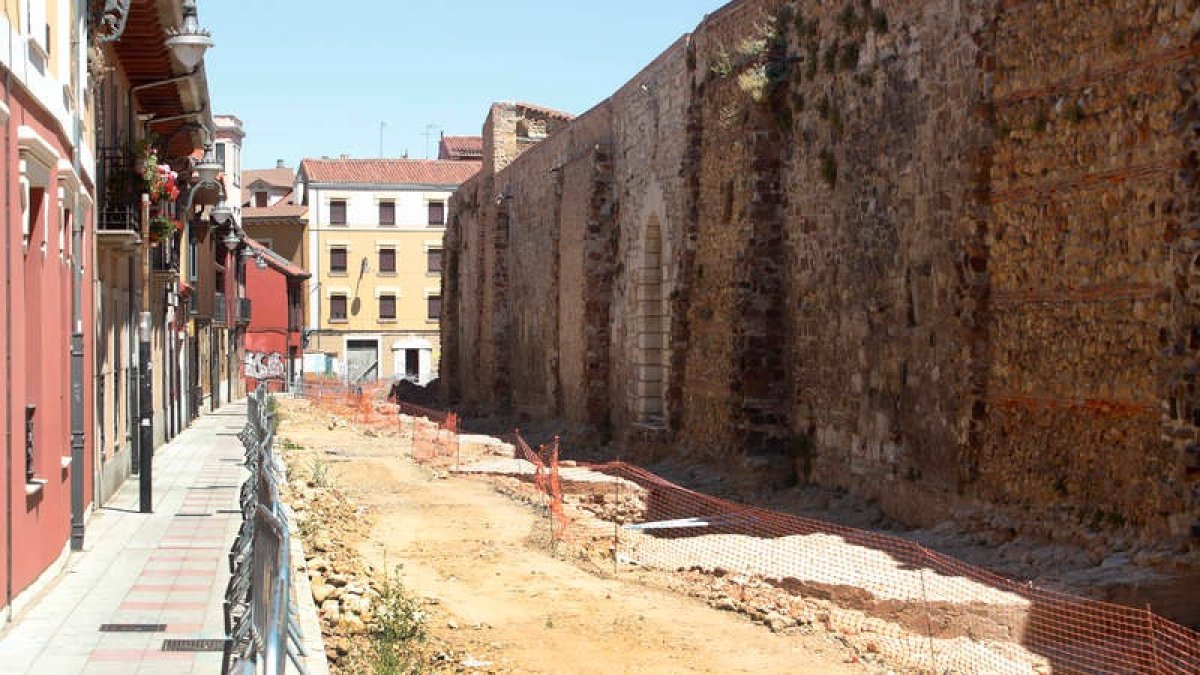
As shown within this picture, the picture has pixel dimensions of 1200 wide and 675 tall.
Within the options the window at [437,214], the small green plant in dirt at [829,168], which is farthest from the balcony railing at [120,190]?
the window at [437,214]

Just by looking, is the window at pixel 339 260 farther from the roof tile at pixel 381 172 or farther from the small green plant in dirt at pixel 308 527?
the small green plant in dirt at pixel 308 527

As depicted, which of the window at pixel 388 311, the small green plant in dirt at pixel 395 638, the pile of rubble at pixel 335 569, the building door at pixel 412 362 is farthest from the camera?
the building door at pixel 412 362

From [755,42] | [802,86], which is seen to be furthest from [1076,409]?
[755,42]

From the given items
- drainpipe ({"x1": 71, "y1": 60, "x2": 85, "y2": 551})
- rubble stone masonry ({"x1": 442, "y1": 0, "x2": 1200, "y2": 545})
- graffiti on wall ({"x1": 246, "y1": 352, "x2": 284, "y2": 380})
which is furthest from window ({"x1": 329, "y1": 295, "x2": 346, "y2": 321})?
drainpipe ({"x1": 71, "y1": 60, "x2": 85, "y2": 551})

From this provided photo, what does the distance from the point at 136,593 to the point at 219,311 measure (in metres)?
36.7

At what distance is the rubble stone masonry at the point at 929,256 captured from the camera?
39.1 feet

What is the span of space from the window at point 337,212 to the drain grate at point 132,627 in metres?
63.6

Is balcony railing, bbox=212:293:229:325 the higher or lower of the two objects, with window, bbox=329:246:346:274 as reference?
lower

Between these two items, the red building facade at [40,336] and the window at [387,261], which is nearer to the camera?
the red building facade at [40,336]

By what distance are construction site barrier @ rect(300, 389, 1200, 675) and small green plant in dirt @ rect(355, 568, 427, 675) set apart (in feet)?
8.66

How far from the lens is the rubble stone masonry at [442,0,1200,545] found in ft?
39.1

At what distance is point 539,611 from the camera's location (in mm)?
12539

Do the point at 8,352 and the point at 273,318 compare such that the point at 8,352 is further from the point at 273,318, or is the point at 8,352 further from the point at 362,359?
the point at 362,359

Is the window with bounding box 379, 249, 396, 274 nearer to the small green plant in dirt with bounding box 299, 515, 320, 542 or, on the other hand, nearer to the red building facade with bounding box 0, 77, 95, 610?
the small green plant in dirt with bounding box 299, 515, 320, 542
